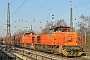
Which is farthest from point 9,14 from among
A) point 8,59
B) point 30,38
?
point 8,59

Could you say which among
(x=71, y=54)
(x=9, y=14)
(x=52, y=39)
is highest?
(x=9, y=14)

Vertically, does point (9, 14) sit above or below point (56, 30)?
above

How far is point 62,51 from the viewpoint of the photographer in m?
20.2

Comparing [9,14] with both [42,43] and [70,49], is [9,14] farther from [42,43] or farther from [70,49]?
[70,49]

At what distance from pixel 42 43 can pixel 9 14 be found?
14.9 meters

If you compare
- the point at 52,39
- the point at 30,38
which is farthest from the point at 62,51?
the point at 30,38

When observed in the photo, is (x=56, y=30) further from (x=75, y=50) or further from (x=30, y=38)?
(x=30, y=38)

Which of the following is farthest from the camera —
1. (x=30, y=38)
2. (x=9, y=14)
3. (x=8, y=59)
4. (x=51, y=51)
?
(x=9, y=14)

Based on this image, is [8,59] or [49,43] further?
[49,43]

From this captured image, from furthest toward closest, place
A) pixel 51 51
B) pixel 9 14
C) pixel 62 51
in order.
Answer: pixel 9 14 < pixel 51 51 < pixel 62 51

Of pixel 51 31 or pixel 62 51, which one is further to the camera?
pixel 51 31

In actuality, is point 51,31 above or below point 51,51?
above

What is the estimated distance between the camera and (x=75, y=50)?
807 inches

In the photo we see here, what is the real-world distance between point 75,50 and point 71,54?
0.58 m
